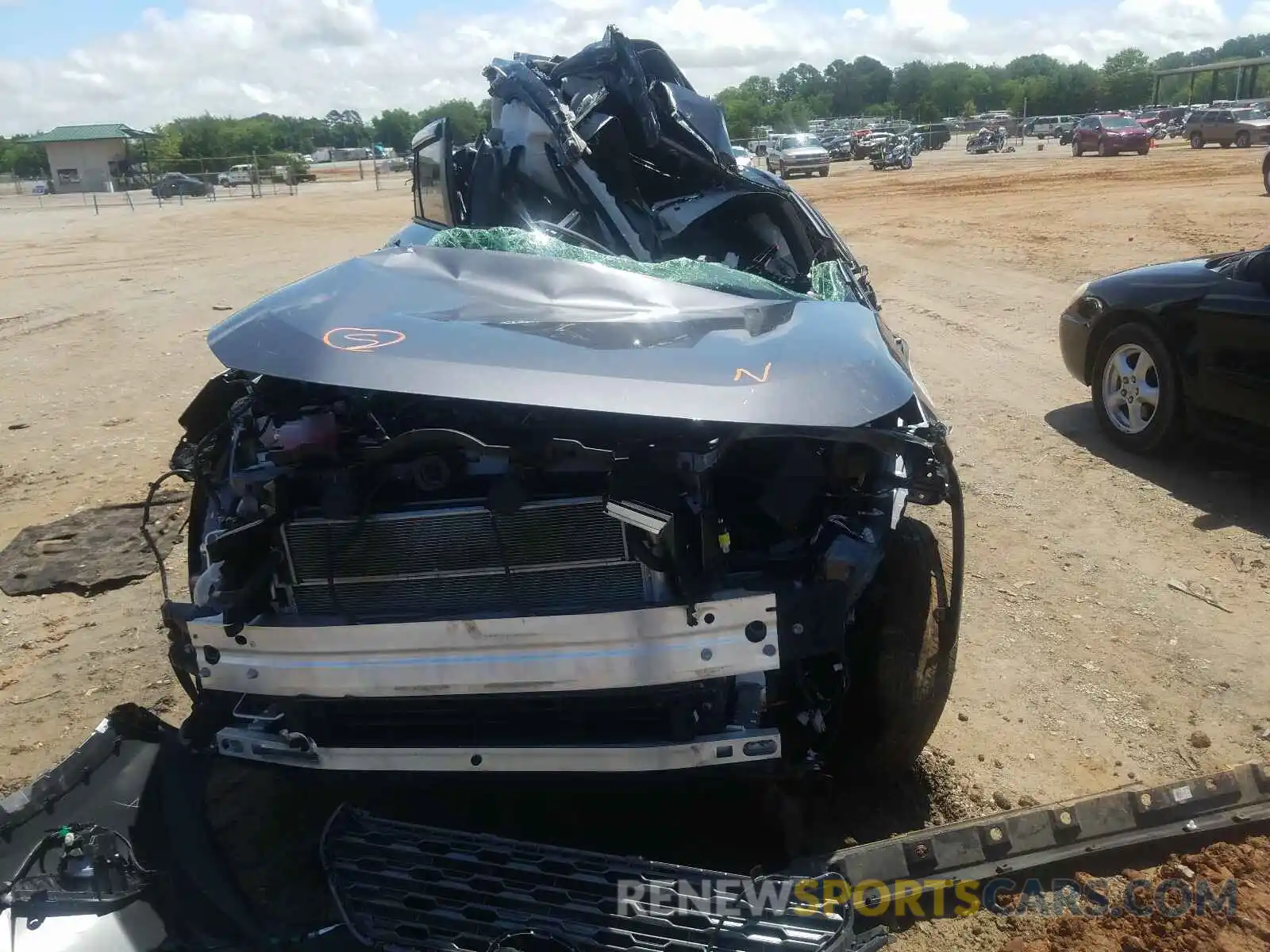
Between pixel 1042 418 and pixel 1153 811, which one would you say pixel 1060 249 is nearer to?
pixel 1042 418

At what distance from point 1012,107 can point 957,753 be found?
302 feet

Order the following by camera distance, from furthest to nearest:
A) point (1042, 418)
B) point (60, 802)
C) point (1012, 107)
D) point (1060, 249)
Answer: point (1012, 107) → point (1060, 249) → point (1042, 418) → point (60, 802)

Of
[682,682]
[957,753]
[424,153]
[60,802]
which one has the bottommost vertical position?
[957,753]

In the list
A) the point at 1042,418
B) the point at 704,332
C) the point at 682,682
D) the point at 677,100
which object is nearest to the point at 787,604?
the point at 682,682

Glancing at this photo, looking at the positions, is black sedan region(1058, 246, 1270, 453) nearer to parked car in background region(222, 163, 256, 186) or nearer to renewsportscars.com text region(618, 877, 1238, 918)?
renewsportscars.com text region(618, 877, 1238, 918)

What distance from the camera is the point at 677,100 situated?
5004 mm

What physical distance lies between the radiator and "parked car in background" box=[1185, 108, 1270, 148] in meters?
38.9

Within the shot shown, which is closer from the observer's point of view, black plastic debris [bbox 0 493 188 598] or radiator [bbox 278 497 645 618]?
radiator [bbox 278 497 645 618]

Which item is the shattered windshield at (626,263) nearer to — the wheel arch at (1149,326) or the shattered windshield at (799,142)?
the wheel arch at (1149,326)

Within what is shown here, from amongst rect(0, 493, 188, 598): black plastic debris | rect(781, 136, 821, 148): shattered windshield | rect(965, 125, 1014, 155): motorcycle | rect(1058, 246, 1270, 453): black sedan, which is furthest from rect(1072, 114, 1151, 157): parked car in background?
rect(0, 493, 188, 598): black plastic debris

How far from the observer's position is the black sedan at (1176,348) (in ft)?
16.9

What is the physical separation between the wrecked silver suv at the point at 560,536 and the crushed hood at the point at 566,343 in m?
0.01

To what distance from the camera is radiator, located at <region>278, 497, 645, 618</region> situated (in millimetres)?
2475

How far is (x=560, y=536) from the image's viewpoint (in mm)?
2480
